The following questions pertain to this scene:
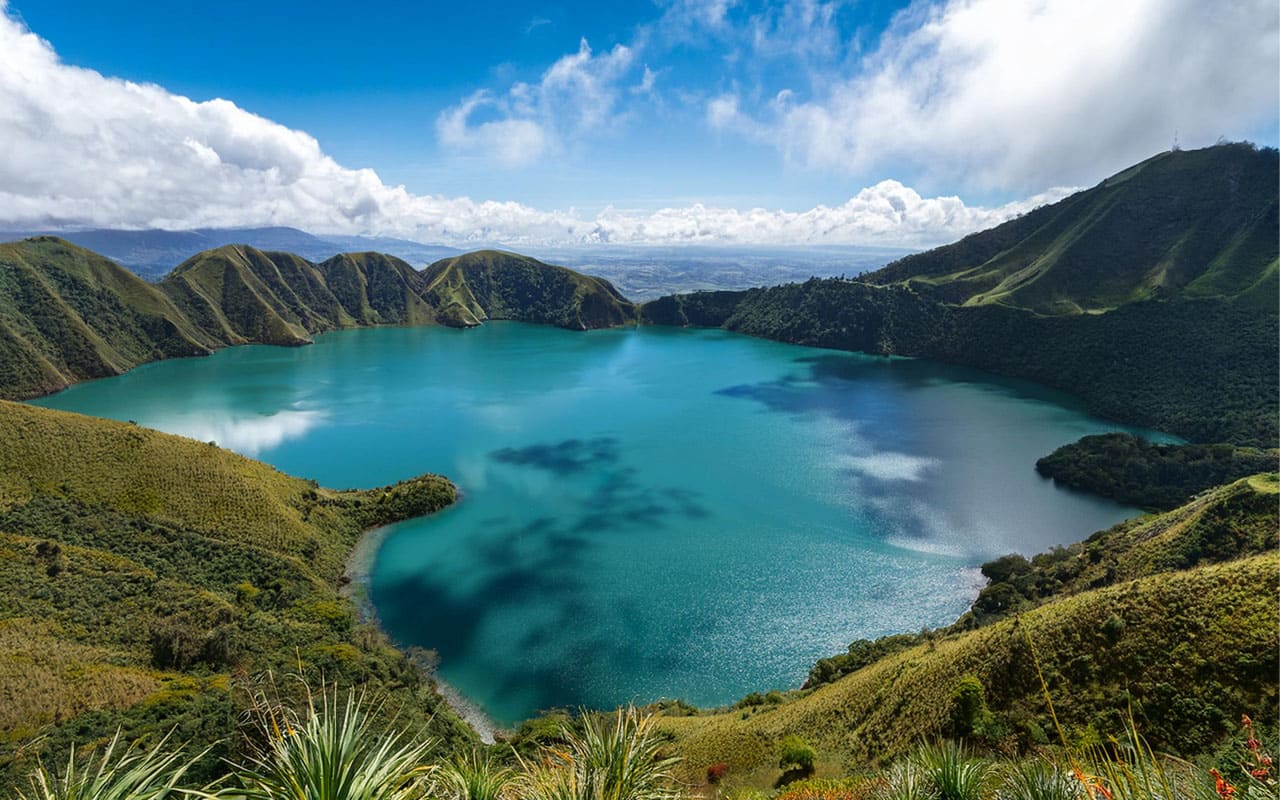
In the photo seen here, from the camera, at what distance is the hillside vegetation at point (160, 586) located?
23.8 meters

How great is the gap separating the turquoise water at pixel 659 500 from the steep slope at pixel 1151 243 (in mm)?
28103

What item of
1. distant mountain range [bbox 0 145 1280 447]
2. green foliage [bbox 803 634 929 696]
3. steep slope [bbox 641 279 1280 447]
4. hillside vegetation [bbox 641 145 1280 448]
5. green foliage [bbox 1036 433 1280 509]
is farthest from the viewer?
distant mountain range [bbox 0 145 1280 447]

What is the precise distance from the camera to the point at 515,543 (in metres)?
47.8

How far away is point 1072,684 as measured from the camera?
20859mm

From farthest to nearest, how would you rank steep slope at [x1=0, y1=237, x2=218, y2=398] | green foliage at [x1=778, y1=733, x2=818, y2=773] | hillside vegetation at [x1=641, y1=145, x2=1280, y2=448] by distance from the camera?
steep slope at [x1=0, y1=237, x2=218, y2=398], hillside vegetation at [x1=641, y1=145, x2=1280, y2=448], green foliage at [x1=778, y1=733, x2=818, y2=773]

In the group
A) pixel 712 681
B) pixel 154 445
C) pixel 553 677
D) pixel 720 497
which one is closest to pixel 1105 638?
pixel 712 681

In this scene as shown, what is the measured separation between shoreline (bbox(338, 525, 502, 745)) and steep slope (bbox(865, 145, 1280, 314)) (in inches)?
4712

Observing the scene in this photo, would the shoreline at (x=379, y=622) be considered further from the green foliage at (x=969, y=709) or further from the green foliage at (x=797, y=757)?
the green foliage at (x=969, y=709)

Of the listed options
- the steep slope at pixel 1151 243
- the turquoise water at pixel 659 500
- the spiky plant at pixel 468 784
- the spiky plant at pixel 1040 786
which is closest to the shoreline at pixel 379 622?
the turquoise water at pixel 659 500

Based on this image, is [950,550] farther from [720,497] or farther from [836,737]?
[836,737]

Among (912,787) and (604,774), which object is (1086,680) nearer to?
(912,787)

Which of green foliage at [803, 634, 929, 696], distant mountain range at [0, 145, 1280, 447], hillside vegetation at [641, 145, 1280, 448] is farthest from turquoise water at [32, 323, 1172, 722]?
distant mountain range at [0, 145, 1280, 447]

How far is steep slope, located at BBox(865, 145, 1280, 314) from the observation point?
10038 centimetres

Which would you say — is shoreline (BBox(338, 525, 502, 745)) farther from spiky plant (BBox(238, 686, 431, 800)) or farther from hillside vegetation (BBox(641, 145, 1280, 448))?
hillside vegetation (BBox(641, 145, 1280, 448))
